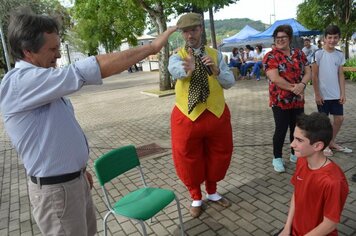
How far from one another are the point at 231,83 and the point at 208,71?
294 millimetres

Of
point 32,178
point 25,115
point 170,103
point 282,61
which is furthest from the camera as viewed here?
point 170,103

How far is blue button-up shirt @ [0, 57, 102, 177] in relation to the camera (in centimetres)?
160

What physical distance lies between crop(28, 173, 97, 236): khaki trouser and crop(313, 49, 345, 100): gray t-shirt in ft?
12.2

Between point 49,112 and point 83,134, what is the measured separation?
311 mm

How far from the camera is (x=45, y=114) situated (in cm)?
176

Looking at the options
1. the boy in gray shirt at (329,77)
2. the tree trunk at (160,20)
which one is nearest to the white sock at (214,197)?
the boy in gray shirt at (329,77)

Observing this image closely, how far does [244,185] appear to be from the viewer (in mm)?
4043

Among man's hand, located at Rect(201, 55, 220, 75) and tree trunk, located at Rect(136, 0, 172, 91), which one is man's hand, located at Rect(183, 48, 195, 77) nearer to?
man's hand, located at Rect(201, 55, 220, 75)

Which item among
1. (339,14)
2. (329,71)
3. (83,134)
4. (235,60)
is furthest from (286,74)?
(339,14)

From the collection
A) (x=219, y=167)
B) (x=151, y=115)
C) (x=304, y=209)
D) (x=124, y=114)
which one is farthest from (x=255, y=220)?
(x=124, y=114)

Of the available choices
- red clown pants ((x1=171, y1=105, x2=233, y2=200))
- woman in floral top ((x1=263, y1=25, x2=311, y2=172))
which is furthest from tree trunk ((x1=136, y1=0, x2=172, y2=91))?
red clown pants ((x1=171, y1=105, x2=233, y2=200))

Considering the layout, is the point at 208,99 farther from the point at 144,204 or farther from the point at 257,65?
the point at 257,65

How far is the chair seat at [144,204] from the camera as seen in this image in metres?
2.48

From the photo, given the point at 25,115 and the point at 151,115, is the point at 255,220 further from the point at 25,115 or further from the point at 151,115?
the point at 151,115
